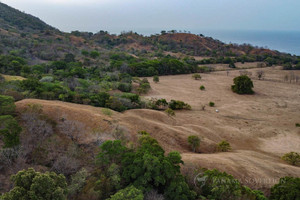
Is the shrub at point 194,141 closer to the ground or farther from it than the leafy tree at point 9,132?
closer to the ground

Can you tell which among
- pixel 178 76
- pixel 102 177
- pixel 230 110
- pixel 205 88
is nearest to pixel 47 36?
pixel 178 76

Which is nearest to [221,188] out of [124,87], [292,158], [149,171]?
[149,171]

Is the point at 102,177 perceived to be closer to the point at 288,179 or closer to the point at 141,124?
the point at 141,124

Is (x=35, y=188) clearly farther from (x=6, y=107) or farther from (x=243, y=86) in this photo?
(x=243, y=86)

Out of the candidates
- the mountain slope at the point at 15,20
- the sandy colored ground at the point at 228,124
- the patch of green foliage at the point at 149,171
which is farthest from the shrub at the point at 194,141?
the mountain slope at the point at 15,20

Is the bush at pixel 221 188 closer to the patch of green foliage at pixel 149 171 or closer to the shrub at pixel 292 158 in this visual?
the patch of green foliage at pixel 149 171

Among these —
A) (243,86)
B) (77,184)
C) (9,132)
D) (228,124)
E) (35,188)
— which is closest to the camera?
(35,188)
